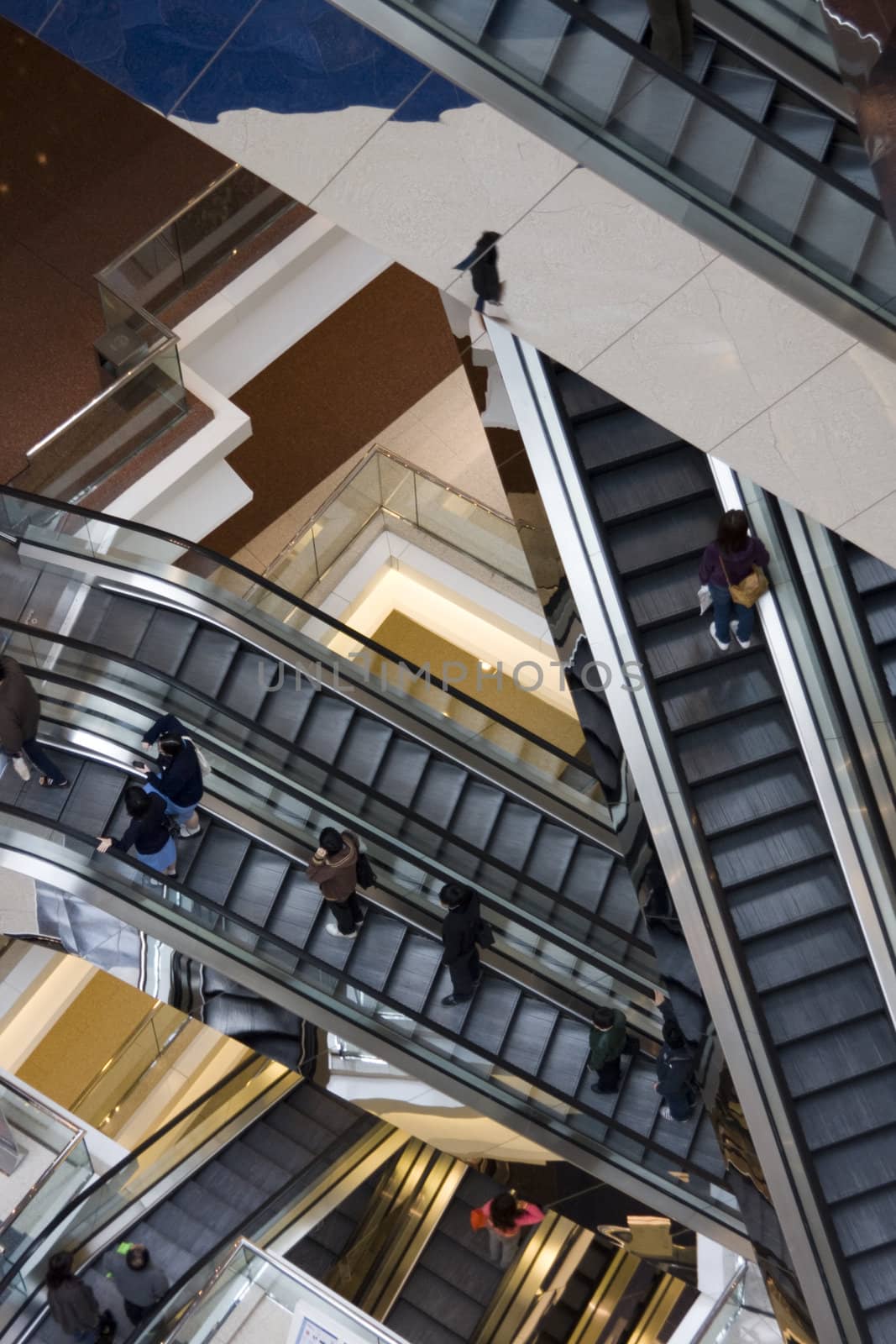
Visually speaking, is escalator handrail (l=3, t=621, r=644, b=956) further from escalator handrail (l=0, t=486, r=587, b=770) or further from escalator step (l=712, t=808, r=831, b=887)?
escalator step (l=712, t=808, r=831, b=887)

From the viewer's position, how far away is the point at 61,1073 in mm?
17047

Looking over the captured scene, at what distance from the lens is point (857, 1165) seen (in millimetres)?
8938

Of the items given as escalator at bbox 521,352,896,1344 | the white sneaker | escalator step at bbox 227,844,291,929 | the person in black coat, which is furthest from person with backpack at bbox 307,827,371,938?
escalator at bbox 521,352,896,1344

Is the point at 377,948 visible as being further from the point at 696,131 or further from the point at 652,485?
Result: the point at 696,131

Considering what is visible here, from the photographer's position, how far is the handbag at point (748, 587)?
356 inches

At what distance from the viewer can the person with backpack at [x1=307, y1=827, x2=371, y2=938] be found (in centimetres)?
985

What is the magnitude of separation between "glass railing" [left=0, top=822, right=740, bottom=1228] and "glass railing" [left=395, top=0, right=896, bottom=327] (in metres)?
5.51

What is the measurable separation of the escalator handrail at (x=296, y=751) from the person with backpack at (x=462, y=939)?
0.41 metres

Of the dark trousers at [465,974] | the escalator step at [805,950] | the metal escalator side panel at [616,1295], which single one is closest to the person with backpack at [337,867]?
the dark trousers at [465,974]

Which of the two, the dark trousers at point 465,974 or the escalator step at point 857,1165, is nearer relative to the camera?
the escalator step at point 857,1165

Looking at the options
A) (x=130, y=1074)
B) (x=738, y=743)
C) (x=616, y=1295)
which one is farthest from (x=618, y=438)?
(x=130, y=1074)

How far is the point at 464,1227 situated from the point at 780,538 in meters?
7.25

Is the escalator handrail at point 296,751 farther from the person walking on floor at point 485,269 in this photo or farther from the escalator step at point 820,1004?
the person walking on floor at point 485,269

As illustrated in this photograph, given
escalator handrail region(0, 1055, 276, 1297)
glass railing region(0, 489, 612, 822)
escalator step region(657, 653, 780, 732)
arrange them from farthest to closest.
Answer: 1. escalator handrail region(0, 1055, 276, 1297)
2. glass railing region(0, 489, 612, 822)
3. escalator step region(657, 653, 780, 732)
